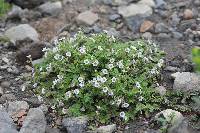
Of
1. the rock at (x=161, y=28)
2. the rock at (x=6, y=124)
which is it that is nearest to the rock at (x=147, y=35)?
the rock at (x=161, y=28)

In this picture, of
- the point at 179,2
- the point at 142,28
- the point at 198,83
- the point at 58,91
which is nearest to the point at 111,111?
the point at 58,91

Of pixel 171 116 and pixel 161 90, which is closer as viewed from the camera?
pixel 171 116

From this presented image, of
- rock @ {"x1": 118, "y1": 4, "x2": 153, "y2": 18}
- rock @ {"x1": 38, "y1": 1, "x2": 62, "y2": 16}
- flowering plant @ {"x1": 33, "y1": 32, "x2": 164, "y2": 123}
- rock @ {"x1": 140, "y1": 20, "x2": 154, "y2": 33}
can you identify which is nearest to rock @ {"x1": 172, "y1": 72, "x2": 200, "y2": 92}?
flowering plant @ {"x1": 33, "y1": 32, "x2": 164, "y2": 123}

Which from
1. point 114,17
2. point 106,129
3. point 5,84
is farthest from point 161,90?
point 114,17

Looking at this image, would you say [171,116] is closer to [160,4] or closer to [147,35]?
[147,35]

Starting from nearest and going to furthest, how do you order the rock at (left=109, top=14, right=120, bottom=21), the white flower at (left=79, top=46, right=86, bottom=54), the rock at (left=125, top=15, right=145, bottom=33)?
the white flower at (left=79, top=46, right=86, bottom=54), the rock at (left=125, top=15, right=145, bottom=33), the rock at (left=109, top=14, right=120, bottom=21)

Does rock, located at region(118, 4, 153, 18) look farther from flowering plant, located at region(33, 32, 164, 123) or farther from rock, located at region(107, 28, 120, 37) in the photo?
flowering plant, located at region(33, 32, 164, 123)

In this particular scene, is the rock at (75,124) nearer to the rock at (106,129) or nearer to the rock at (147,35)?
the rock at (106,129)
